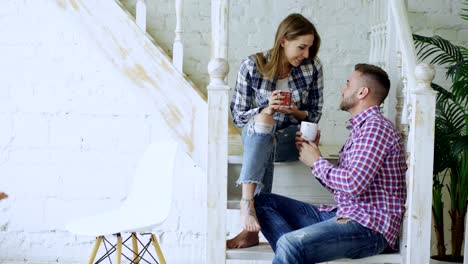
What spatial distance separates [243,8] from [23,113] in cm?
154

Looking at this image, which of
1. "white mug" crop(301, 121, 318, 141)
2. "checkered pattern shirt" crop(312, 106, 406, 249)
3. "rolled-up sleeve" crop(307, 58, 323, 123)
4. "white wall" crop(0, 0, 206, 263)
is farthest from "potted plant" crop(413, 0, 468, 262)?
"white wall" crop(0, 0, 206, 263)

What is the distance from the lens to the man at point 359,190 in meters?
2.66

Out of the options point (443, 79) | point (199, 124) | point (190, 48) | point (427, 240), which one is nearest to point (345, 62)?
point (443, 79)

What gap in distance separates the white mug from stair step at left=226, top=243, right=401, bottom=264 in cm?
48

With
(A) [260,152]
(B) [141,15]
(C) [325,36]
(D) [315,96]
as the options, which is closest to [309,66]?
(D) [315,96]

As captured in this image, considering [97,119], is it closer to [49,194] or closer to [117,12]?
[49,194]

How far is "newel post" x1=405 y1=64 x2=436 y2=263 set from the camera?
2.72 m

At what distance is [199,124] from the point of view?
3396mm

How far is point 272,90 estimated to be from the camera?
3160 millimetres

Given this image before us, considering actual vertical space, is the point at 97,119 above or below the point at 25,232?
above

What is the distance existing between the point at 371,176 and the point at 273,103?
1.71ft

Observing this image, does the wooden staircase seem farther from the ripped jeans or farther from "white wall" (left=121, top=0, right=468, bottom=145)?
"white wall" (left=121, top=0, right=468, bottom=145)

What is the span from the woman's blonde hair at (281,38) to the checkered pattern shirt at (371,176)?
0.49 m

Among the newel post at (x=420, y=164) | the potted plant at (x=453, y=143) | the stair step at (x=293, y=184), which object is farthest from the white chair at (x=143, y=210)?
the potted plant at (x=453, y=143)
